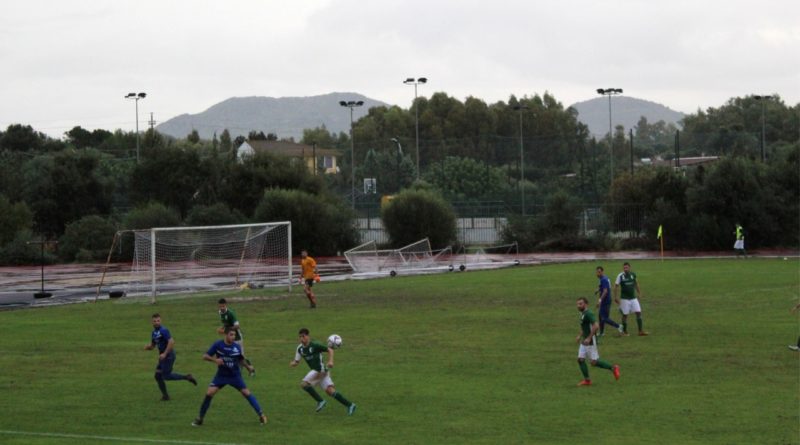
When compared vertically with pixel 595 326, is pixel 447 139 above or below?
above

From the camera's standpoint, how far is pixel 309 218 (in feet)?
251

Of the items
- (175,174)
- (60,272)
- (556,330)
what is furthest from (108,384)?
(175,174)

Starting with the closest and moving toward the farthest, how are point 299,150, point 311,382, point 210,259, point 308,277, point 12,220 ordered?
point 311,382
point 308,277
point 210,259
point 12,220
point 299,150

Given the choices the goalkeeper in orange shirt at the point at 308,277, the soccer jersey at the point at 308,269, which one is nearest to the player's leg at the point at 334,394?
the goalkeeper in orange shirt at the point at 308,277

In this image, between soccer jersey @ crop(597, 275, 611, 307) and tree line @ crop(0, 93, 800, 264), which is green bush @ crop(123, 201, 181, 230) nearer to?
tree line @ crop(0, 93, 800, 264)

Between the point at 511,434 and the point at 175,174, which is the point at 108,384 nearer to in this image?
the point at 511,434

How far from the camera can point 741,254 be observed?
74.1m

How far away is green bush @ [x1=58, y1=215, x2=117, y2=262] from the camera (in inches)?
3113

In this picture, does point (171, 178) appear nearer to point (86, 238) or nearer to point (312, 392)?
point (86, 238)

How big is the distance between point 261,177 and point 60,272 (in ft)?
69.4

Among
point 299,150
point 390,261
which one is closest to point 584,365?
point 390,261

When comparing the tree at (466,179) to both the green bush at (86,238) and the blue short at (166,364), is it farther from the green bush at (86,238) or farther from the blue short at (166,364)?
the blue short at (166,364)

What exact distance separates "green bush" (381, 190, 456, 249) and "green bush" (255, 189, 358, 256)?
3.50 metres

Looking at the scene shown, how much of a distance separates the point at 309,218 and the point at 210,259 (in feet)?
65.3
